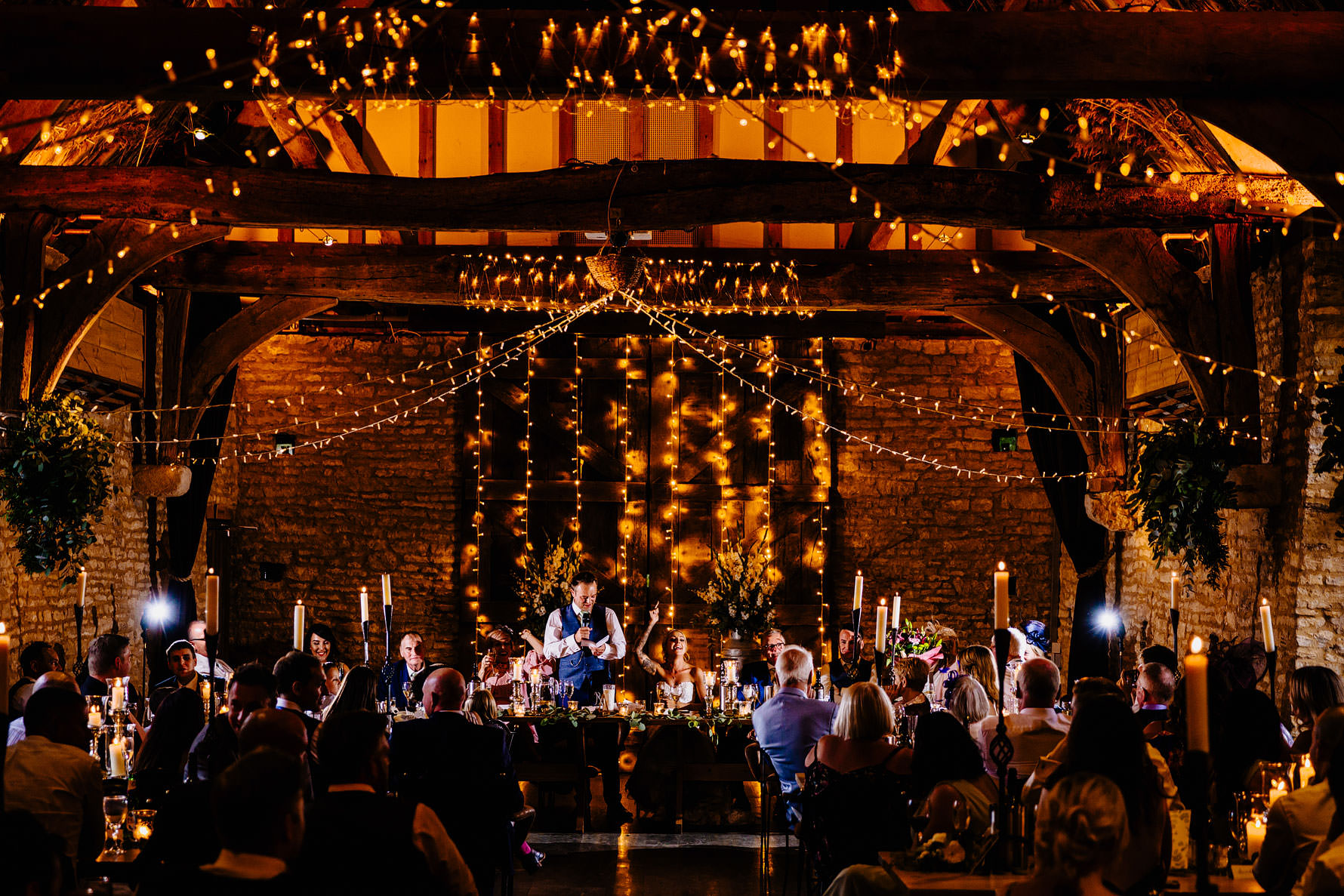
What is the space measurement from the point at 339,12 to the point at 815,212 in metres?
2.53

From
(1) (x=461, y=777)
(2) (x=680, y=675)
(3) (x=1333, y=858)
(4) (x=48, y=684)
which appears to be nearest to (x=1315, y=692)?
(3) (x=1333, y=858)

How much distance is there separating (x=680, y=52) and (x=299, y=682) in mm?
3077

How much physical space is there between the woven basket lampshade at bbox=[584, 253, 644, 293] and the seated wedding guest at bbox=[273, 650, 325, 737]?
12.2 ft

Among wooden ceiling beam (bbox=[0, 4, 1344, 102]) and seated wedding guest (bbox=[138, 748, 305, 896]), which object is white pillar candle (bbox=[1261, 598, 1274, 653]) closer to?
wooden ceiling beam (bbox=[0, 4, 1344, 102])

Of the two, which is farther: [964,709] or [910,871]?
[964,709]

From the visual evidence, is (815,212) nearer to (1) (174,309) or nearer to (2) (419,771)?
(2) (419,771)

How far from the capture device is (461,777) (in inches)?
173

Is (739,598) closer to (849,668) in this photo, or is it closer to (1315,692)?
(849,668)

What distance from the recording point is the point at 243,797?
2.44 metres

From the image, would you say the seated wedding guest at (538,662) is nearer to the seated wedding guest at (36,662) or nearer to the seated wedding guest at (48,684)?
the seated wedding guest at (36,662)

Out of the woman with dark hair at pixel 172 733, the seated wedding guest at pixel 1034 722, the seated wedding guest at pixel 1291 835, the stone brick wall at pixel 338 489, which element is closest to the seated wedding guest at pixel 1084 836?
the seated wedding guest at pixel 1291 835

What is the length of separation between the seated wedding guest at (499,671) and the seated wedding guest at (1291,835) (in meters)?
5.08

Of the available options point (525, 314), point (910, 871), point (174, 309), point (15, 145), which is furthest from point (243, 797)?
point (525, 314)

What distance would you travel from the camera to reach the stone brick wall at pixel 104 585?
7441 millimetres
